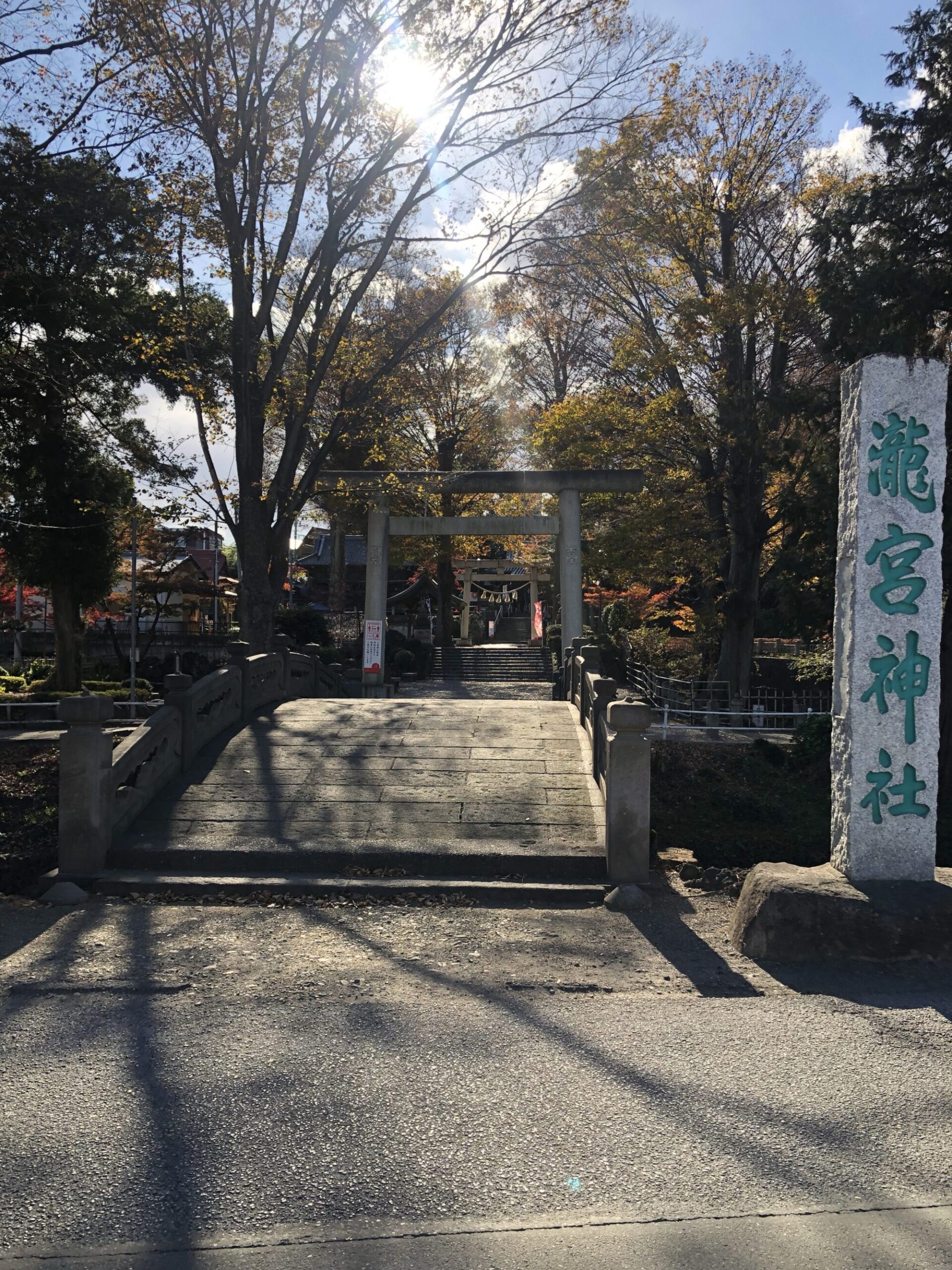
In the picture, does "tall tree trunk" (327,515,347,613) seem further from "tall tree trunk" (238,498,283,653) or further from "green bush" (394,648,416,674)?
"tall tree trunk" (238,498,283,653)

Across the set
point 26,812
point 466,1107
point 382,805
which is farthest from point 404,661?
point 466,1107

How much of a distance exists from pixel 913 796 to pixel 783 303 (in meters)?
13.9

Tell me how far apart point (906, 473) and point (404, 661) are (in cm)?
2441

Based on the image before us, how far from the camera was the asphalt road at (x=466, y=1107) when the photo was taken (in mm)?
2930

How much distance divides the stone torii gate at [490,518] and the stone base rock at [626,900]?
12440 millimetres

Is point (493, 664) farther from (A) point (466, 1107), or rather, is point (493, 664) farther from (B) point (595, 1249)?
(B) point (595, 1249)

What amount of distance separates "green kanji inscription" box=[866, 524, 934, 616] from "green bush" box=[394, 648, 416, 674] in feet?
79.4

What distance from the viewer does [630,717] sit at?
7027mm

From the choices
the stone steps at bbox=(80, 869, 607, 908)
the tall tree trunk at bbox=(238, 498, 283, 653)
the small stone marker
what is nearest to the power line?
the tall tree trunk at bbox=(238, 498, 283, 653)

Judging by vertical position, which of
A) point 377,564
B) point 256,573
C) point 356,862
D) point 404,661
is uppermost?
point 377,564

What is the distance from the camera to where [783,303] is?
17312mm

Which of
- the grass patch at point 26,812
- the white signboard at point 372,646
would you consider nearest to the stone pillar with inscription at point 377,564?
the white signboard at point 372,646

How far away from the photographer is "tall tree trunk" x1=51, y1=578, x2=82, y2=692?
22328 millimetres

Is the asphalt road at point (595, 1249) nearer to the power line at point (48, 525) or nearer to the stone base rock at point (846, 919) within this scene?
the stone base rock at point (846, 919)
